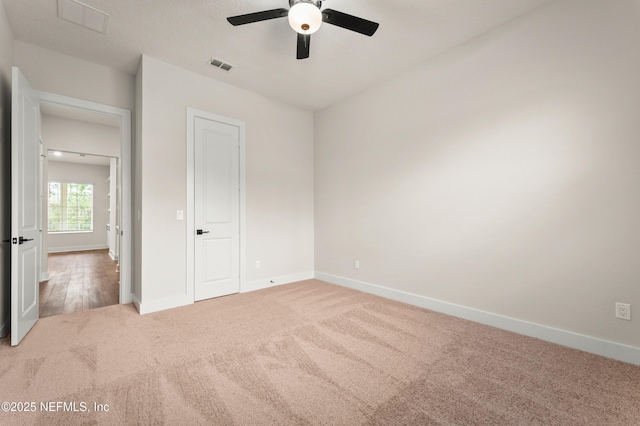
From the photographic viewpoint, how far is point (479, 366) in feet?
6.59

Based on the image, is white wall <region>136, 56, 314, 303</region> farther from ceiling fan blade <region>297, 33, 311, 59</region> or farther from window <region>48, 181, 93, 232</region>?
window <region>48, 181, 93, 232</region>

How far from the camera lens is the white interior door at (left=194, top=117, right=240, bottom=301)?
3.53 meters

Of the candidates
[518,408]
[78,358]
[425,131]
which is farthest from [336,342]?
[425,131]

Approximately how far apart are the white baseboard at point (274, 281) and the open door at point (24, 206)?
2.13m

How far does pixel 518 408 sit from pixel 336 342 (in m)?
1.29

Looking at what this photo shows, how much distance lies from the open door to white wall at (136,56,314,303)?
0.89 meters

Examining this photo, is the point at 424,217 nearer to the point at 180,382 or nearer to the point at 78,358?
the point at 180,382

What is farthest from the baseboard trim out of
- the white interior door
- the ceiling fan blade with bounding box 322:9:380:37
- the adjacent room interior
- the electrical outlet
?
the electrical outlet

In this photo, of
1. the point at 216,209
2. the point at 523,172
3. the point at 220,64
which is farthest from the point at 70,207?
the point at 523,172

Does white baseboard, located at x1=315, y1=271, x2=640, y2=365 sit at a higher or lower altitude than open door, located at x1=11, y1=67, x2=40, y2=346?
lower

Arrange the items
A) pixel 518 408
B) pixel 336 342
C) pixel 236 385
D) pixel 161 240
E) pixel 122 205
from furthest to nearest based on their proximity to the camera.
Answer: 1. pixel 122 205
2. pixel 161 240
3. pixel 336 342
4. pixel 236 385
5. pixel 518 408

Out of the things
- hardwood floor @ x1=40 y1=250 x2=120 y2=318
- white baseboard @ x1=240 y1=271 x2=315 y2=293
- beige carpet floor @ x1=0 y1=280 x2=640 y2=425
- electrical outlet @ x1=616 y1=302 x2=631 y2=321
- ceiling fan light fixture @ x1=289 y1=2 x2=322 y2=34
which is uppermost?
ceiling fan light fixture @ x1=289 y1=2 x2=322 y2=34

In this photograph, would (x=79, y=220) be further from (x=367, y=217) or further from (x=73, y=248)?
(x=367, y=217)

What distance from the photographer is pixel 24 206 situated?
8.13ft
